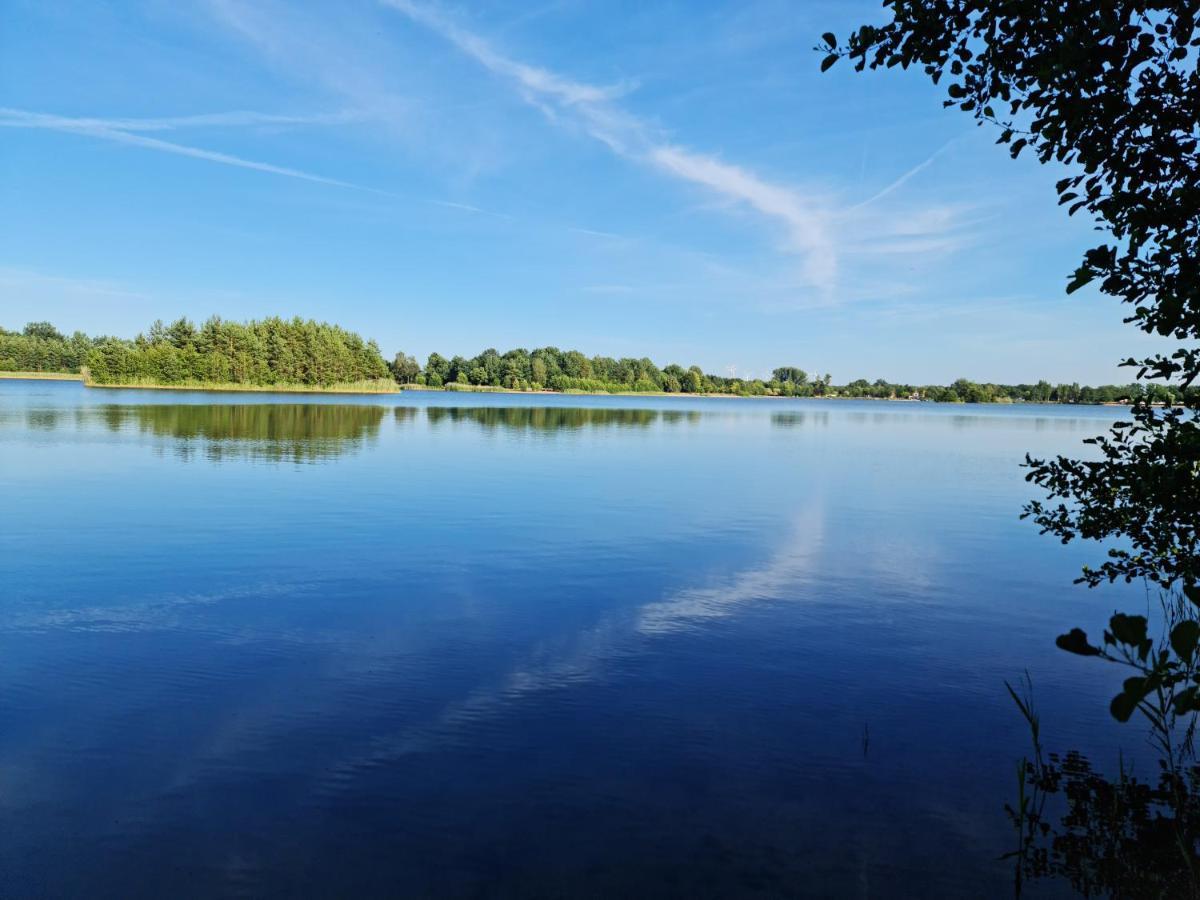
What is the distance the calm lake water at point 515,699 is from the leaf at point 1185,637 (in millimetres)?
4926

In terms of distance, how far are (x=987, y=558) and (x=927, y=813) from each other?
14.9 metres

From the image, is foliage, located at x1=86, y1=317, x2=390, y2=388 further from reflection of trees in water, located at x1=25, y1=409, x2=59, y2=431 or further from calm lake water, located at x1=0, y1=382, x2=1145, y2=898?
calm lake water, located at x1=0, y1=382, x2=1145, y2=898

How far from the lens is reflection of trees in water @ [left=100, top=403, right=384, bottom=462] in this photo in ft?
131

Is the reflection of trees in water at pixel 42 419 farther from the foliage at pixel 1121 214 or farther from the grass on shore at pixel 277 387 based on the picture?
the grass on shore at pixel 277 387

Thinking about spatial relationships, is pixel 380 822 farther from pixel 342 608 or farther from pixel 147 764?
pixel 342 608

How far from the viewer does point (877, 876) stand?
22.4ft

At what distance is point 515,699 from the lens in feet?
34.0

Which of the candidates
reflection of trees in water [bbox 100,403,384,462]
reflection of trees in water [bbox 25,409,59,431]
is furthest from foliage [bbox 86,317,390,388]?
reflection of trees in water [bbox 25,409,59,431]

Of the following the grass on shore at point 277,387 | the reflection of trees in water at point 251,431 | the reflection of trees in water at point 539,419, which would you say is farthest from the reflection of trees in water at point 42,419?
the grass on shore at point 277,387

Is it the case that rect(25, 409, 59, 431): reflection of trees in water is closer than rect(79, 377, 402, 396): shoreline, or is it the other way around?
rect(25, 409, 59, 431): reflection of trees in water

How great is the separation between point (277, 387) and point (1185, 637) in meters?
168

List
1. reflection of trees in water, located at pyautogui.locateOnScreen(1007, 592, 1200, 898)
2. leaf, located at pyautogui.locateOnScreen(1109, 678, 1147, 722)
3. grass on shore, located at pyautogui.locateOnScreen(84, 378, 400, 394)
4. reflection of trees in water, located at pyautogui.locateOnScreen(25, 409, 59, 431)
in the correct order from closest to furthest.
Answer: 1. leaf, located at pyautogui.locateOnScreen(1109, 678, 1147, 722)
2. reflection of trees in water, located at pyautogui.locateOnScreen(1007, 592, 1200, 898)
3. reflection of trees in water, located at pyautogui.locateOnScreen(25, 409, 59, 431)
4. grass on shore, located at pyautogui.locateOnScreen(84, 378, 400, 394)

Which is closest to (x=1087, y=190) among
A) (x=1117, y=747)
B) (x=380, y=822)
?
(x=1117, y=747)

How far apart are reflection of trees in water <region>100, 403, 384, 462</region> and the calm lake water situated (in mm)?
14801
